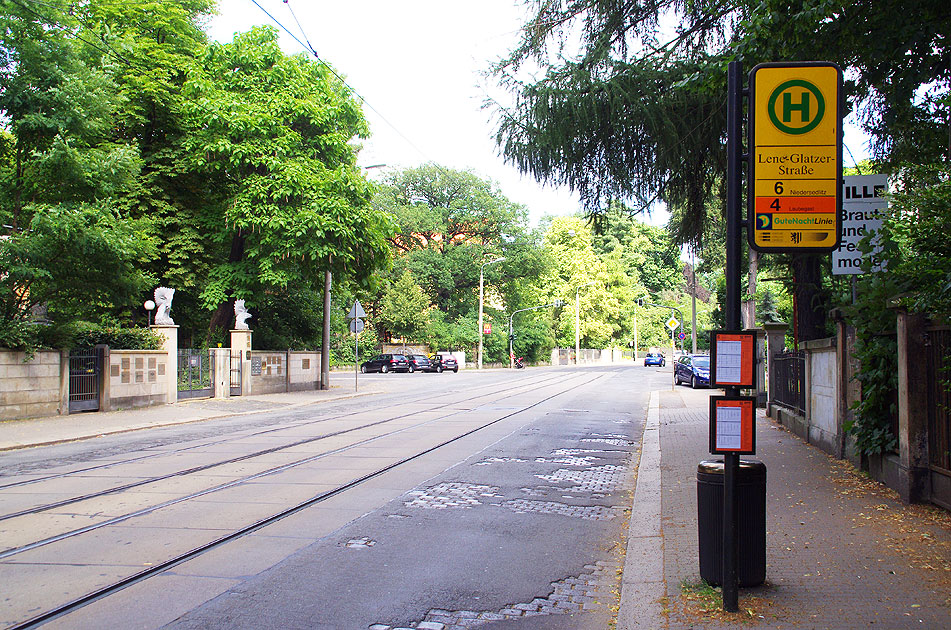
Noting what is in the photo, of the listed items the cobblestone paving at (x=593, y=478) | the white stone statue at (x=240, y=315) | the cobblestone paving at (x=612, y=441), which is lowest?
the cobblestone paving at (x=612, y=441)

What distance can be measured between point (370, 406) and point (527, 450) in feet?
35.1

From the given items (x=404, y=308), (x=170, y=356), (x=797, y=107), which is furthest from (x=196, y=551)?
(x=404, y=308)

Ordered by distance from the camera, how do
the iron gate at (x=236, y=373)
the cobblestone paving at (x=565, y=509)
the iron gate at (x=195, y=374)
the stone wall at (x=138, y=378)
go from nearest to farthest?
the cobblestone paving at (x=565, y=509)
the stone wall at (x=138, y=378)
the iron gate at (x=195, y=374)
the iron gate at (x=236, y=373)

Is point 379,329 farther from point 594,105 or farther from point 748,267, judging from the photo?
point 594,105

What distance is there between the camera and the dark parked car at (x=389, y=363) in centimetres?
5431

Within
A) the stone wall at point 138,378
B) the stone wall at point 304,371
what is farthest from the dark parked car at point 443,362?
the stone wall at point 138,378

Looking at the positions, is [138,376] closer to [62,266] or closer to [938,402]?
[62,266]

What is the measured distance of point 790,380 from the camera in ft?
50.2

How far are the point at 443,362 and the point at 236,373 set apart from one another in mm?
33439

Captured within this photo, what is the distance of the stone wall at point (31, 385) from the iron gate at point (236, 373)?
7.46m

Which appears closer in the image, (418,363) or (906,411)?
(906,411)

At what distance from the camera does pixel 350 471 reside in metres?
10.0

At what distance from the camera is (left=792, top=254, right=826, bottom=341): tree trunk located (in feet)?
45.2

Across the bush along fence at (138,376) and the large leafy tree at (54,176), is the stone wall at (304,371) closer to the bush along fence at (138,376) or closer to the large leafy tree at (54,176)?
the bush along fence at (138,376)
